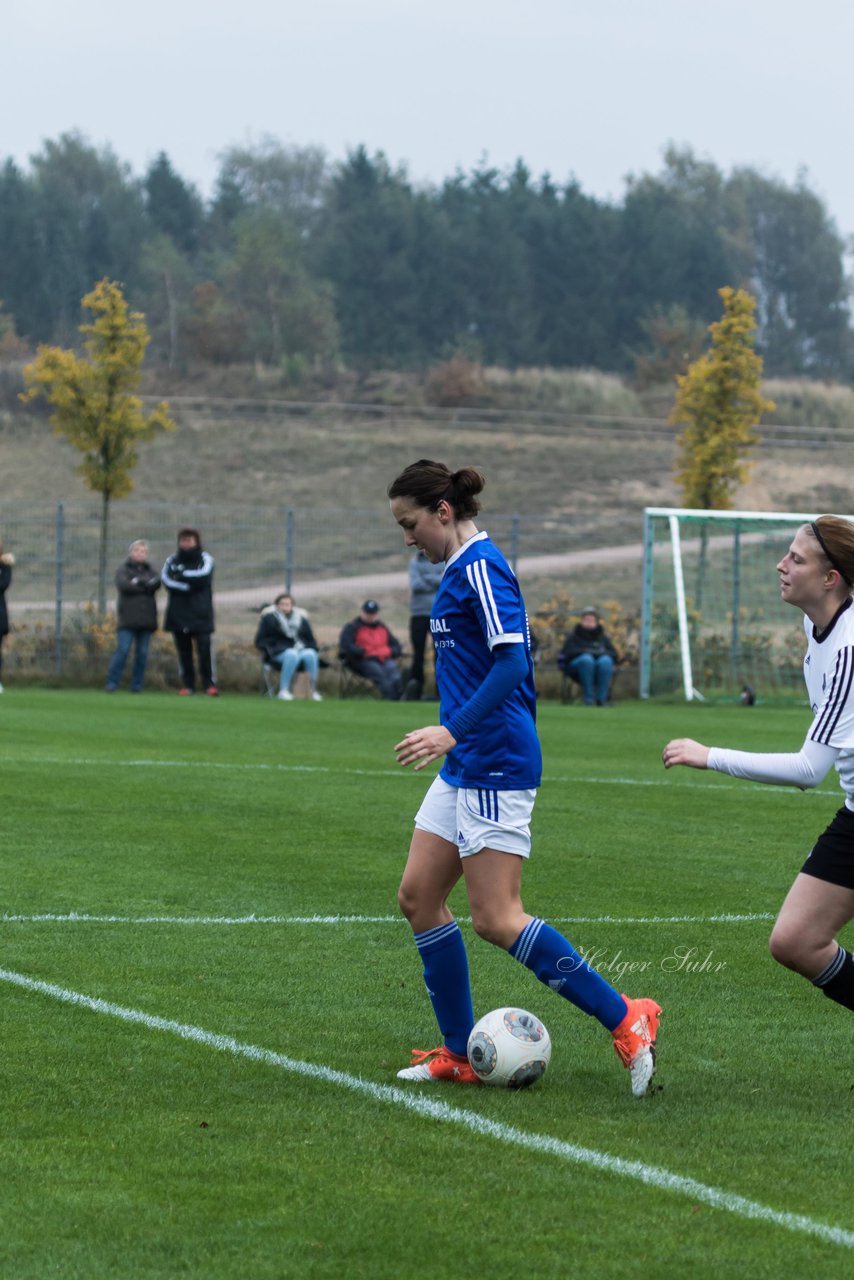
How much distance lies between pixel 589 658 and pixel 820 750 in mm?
19361

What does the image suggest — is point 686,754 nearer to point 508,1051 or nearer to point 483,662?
point 483,662

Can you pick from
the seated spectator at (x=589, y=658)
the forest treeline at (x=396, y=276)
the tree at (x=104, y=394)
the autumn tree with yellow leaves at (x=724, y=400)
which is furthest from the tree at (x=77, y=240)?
the seated spectator at (x=589, y=658)

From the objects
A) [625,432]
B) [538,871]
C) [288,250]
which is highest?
[288,250]

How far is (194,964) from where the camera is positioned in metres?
6.97

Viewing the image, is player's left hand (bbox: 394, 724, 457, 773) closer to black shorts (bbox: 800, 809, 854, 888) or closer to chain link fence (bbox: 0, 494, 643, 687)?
black shorts (bbox: 800, 809, 854, 888)

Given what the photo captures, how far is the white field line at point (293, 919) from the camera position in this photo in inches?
306

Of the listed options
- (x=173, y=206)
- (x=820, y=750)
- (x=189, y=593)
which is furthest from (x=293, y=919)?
(x=173, y=206)

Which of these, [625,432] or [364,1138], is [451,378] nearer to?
[625,432]

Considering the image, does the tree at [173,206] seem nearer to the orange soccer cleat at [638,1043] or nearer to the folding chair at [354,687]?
the folding chair at [354,687]

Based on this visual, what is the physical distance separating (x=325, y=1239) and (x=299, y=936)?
3.75 metres

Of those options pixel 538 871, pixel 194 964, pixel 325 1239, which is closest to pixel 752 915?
pixel 538 871

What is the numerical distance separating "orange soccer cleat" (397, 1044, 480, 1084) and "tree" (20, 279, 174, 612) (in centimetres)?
2240
